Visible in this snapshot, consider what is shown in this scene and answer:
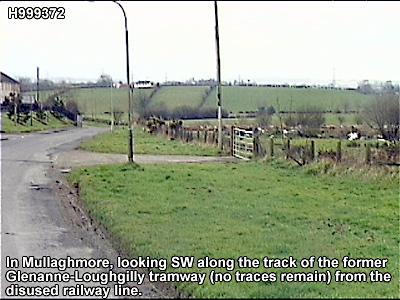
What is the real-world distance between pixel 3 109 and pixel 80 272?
54.8 metres

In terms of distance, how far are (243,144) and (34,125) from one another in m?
38.4

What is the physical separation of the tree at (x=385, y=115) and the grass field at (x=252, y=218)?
4.46 meters

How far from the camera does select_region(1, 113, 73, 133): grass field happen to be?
2026 inches

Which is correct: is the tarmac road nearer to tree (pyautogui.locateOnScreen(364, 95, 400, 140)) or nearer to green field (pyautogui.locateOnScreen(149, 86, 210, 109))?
tree (pyautogui.locateOnScreen(364, 95, 400, 140))

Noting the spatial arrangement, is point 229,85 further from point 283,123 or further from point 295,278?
point 295,278

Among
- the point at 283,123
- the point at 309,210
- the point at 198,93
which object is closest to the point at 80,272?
the point at 309,210

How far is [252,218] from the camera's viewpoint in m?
11.4

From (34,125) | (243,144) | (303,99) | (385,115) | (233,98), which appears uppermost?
(233,98)

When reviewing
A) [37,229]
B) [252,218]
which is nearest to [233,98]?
[252,218]

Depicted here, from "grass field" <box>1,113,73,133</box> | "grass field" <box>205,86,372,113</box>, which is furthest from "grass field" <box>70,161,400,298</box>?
"grass field" <box>1,113,73,133</box>

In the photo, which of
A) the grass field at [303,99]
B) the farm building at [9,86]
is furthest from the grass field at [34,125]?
the grass field at [303,99]

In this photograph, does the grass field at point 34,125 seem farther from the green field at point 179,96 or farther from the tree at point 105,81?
the green field at point 179,96

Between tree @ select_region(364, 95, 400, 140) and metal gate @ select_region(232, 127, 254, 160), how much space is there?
5.24 meters

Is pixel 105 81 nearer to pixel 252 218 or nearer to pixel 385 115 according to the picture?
pixel 385 115
